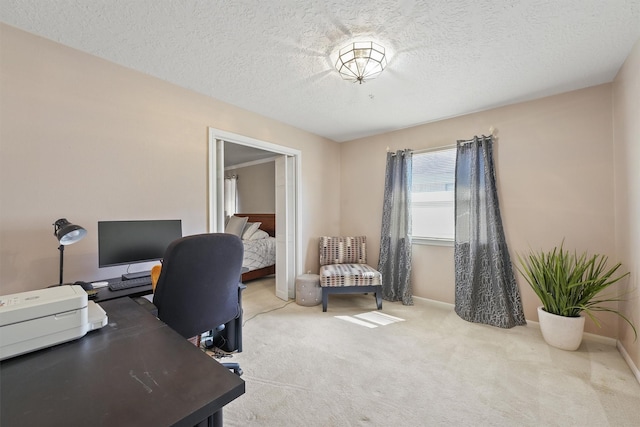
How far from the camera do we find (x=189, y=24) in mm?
1580

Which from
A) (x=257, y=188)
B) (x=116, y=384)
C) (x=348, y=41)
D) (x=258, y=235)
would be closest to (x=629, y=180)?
(x=348, y=41)

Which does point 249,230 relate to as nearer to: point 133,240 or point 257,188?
point 257,188

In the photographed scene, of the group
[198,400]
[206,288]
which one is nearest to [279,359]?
[206,288]

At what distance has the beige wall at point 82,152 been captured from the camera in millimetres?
1595

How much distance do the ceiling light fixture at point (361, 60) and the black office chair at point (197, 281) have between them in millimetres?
1477

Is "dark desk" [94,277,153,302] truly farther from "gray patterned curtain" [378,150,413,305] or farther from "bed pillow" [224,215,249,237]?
"bed pillow" [224,215,249,237]

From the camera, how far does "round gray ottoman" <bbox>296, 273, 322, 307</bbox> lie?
328 cm

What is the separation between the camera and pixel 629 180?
76.4 inches

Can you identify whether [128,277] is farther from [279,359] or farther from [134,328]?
[279,359]

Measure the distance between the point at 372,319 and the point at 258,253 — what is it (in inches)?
89.4

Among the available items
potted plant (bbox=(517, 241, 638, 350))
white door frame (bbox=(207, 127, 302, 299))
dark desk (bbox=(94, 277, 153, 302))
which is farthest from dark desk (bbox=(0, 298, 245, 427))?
potted plant (bbox=(517, 241, 638, 350))

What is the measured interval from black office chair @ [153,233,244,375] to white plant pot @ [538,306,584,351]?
270 centimetres

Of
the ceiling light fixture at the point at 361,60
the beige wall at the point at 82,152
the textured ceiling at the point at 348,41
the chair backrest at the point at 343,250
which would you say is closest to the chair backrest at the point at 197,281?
the beige wall at the point at 82,152

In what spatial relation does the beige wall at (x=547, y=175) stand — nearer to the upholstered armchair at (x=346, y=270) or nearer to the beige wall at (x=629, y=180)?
the beige wall at (x=629, y=180)
